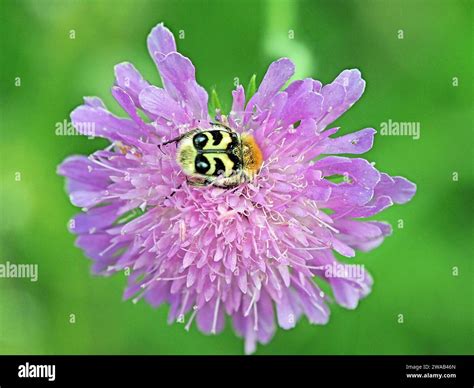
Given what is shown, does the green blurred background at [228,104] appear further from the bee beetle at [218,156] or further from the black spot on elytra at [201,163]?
the black spot on elytra at [201,163]

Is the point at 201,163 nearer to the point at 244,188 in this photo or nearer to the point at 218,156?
the point at 218,156

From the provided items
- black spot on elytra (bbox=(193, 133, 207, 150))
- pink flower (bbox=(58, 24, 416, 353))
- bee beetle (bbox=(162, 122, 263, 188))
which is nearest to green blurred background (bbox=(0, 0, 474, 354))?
pink flower (bbox=(58, 24, 416, 353))

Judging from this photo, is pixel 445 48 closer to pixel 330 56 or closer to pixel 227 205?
pixel 330 56

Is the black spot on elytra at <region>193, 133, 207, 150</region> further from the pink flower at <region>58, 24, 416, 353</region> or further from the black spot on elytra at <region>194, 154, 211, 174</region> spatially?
the pink flower at <region>58, 24, 416, 353</region>

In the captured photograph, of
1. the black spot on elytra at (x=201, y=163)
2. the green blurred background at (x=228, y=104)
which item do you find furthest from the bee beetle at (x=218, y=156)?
the green blurred background at (x=228, y=104)

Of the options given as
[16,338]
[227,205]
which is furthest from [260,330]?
[16,338]
